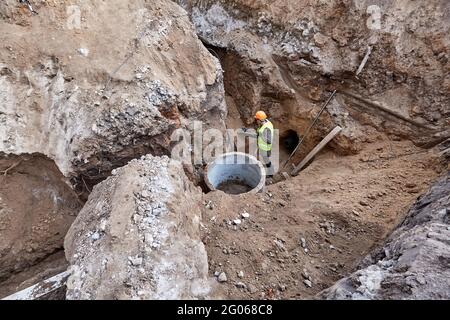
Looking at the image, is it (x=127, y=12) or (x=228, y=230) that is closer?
(x=228, y=230)

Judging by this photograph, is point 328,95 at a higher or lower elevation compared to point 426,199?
higher

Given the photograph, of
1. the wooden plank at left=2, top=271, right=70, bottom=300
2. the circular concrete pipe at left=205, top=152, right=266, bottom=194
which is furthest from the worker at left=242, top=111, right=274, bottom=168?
the wooden plank at left=2, top=271, right=70, bottom=300

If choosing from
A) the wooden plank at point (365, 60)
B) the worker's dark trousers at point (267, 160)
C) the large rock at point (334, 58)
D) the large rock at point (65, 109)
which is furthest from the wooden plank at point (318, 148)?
the large rock at point (65, 109)

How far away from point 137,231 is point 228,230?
4.17 feet

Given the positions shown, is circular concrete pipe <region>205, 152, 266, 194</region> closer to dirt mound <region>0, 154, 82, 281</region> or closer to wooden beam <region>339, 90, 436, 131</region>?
dirt mound <region>0, 154, 82, 281</region>

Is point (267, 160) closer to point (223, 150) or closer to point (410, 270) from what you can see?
point (223, 150)

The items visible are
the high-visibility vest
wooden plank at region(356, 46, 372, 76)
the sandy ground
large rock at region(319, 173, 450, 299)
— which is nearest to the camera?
large rock at region(319, 173, 450, 299)

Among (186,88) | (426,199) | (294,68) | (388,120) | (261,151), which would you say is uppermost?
(294,68)

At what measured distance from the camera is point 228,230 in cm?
411

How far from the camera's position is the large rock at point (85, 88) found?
14.7 ft

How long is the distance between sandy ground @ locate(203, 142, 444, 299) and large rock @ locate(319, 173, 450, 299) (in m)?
0.61

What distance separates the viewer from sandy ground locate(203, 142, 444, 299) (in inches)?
142
